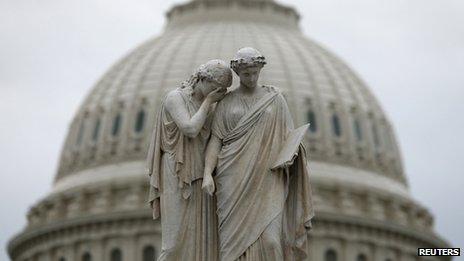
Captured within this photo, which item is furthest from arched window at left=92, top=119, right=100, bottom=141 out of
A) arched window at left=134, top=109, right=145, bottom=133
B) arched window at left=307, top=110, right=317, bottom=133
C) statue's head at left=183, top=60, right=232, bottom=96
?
statue's head at left=183, top=60, right=232, bottom=96

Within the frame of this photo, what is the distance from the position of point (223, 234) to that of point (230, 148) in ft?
2.31

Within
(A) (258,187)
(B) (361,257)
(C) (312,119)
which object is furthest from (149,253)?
(A) (258,187)

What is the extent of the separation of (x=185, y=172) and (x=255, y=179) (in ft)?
1.94

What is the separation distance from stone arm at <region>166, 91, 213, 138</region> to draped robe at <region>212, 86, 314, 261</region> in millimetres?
193

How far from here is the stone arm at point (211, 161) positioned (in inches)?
452

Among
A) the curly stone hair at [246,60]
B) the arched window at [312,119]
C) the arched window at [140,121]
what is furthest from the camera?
the arched window at [312,119]

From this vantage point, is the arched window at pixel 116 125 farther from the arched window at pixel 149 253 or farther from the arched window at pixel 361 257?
the arched window at pixel 361 257

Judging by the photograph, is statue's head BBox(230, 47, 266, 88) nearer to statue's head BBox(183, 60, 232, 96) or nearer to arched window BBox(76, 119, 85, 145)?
statue's head BBox(183, 60, 232, 96)

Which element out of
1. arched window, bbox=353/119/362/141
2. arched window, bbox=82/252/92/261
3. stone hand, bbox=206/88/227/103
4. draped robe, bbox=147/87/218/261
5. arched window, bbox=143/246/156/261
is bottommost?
arched window, bbox=82/252/92/261

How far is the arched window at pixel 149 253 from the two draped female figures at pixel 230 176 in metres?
72.5

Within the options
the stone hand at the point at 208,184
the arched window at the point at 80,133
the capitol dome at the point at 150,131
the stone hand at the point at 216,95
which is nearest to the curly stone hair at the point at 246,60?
the stone hand at the point at 216,95

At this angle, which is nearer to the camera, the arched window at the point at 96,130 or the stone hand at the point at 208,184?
the stone hand at the point at 208,184

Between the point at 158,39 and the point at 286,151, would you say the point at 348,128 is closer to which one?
the point at 158,39

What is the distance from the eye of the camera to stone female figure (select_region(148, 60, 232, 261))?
11.8 metres
